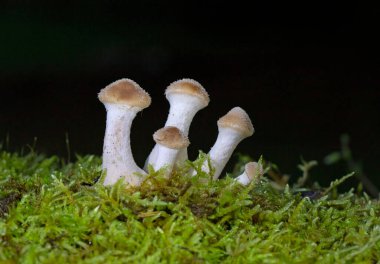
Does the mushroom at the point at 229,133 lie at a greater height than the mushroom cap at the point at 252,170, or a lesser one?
greater

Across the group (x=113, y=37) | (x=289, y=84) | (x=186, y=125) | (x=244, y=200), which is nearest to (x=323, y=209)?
(x=244, y=200)

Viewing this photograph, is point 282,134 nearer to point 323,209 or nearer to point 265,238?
point 323,209

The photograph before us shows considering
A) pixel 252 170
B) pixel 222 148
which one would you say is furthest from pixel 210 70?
pixel 252 170

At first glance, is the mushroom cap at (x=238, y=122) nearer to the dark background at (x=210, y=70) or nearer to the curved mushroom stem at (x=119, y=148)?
the curved mushroom stem at (x=119, y=148)

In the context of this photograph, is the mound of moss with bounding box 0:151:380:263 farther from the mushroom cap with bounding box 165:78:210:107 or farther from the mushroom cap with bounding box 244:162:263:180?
the mushroom cap with bounding box 165:78:210:107

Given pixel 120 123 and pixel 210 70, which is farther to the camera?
pixel 210 70

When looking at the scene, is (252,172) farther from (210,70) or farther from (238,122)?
(210,70)

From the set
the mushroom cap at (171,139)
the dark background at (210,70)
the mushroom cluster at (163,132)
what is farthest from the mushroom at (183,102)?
the dark background at (210,70)

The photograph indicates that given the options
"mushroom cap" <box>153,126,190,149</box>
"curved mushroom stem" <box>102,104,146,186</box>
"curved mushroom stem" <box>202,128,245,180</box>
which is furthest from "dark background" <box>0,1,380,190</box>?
"mushroom cap" <box>153,126,190,149</box>
